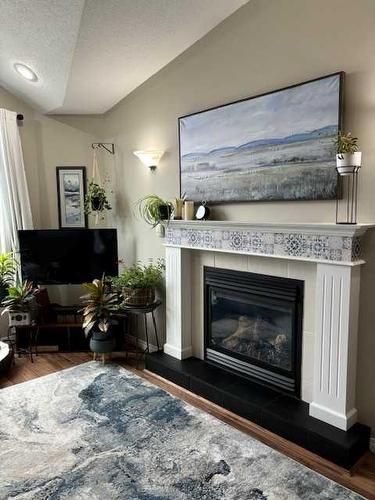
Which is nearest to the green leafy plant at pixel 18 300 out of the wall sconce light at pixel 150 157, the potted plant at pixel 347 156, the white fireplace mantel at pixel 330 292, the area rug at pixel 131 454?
the area rug at pixel 131 454

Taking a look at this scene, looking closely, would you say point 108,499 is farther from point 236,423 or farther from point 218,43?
point 218,43

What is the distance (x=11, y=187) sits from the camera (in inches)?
165

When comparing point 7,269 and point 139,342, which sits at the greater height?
point 7,269

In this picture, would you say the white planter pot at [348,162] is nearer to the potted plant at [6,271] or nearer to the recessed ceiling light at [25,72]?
the recessed ceiling light at [25,72]

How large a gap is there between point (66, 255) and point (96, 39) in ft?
6.95

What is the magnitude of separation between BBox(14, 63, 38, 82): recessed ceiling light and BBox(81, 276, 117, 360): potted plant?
2030 millimetres

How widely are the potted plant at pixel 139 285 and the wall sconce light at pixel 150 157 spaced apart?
990 mm

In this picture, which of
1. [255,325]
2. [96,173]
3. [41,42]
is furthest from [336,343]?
[96,173]

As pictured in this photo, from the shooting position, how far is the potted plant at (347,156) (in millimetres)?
2193

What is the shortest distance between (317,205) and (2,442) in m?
2.57

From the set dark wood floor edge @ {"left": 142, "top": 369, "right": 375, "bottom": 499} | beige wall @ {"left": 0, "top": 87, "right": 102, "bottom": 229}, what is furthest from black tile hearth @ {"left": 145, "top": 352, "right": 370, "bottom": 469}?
beige wall @ {"left": 0, "top": 87, "right": 102, "bottom": 229}

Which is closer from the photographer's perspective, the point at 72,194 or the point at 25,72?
the point at 25,72

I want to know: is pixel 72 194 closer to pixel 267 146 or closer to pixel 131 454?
pixel 267 146

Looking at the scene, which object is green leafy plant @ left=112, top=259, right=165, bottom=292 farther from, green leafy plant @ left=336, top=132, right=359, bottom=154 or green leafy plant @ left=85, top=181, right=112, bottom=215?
green leafy plant @ left=336, top=132, right=359, bottom=154
